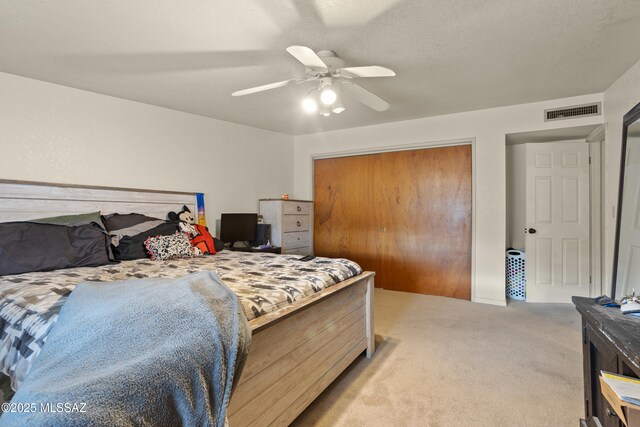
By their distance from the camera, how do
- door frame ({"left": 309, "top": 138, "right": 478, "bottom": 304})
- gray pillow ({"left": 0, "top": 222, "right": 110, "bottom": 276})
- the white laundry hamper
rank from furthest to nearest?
the white laundry hamper → door frame ({"left": 309, "top": 138, "right": 478, "bottom": 304}) → gray pillow ({"left": 0, "top": 222, "right": 110, "bottom": 276})

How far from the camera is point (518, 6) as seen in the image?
5.78ft

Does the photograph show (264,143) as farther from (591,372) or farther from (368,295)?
(591,372)

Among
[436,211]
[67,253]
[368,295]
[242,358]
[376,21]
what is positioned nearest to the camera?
[242,358]

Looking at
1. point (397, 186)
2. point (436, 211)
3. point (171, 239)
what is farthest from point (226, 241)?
point (436, 211)

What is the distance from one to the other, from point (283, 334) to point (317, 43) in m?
1.86

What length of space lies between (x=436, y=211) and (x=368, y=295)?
2076 mm

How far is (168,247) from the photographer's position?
269 centimetres

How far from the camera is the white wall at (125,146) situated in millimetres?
2529

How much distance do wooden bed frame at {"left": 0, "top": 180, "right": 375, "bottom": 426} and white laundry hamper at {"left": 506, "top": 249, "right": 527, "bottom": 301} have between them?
257 centimetres

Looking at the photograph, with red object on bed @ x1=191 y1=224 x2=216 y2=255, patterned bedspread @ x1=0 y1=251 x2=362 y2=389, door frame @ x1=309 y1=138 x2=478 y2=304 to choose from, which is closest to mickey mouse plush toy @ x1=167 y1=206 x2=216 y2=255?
red object on bed @ x1=191 y1=224 x2=216 y2=255

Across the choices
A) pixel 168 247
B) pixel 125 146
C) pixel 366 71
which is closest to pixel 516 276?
pixel 366 71

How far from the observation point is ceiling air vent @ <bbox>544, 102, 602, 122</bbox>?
312 cm

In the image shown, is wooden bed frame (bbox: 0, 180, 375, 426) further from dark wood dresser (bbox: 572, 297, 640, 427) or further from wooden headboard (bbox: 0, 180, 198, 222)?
dark wood dresser (bbox: 572, 297, 640, 427)

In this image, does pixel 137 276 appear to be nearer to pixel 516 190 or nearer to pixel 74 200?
pixel 74 200
